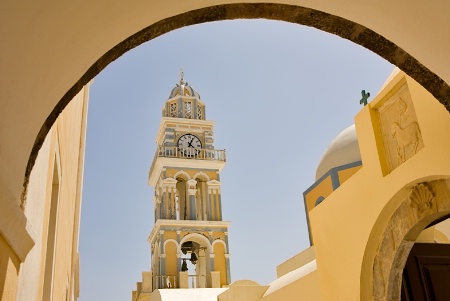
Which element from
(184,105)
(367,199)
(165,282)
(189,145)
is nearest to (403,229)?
(367,199)

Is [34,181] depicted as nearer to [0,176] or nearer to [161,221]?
[0,176]

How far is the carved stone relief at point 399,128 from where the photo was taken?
14.1 ft

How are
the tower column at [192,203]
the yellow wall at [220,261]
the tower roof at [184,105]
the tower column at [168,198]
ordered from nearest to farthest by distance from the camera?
1. the yellow wall at [220,261]
2. the tower column at [168,198]
3. the tower column at [192,203]
4. the tower roof at [184,105]

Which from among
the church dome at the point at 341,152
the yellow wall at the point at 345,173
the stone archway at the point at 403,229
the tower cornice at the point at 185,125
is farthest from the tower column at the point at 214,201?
the stone archway at the point at 403,229

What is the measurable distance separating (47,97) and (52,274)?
1.72 m

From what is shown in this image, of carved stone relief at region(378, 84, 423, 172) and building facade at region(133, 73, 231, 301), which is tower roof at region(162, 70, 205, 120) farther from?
carved stone relief at region(378, 84, 423, 172)

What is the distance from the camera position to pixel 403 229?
4535 millimetres

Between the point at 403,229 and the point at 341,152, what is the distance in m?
9.28

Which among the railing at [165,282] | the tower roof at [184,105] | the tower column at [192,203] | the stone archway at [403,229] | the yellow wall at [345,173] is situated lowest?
the stone archway at [403,229]

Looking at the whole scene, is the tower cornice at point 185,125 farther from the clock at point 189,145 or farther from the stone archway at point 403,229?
the stone archway at point 403,229

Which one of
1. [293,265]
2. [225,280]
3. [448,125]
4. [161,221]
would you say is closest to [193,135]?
[161,221]

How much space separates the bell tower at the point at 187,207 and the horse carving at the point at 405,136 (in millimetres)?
15057

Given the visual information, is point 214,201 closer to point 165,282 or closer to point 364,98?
point 165,282

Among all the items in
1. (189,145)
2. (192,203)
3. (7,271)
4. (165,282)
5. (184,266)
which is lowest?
(7,271)
